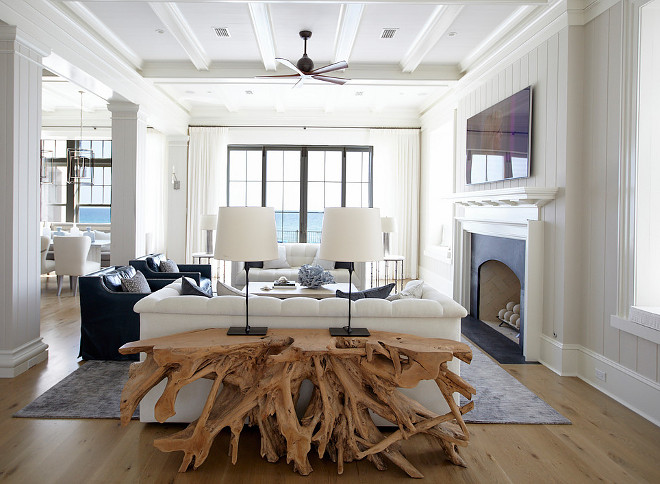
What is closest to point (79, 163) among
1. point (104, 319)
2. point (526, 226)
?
point (104, 319)

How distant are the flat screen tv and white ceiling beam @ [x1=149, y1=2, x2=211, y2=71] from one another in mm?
3338

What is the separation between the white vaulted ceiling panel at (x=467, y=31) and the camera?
15.3 ft

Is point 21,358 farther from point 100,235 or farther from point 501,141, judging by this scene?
point 100,235

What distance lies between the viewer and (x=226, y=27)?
5219 mm

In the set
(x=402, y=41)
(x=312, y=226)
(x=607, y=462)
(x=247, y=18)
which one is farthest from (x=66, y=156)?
(x=607, y=462)

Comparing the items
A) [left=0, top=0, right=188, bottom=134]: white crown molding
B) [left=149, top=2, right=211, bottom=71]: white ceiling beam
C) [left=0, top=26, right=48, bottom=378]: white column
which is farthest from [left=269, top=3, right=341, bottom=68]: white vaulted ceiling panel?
[left=0, top=26, right=48, bottom=378]: white column

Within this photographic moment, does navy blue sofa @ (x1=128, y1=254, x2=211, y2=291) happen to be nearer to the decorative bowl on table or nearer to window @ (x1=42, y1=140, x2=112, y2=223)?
the decorative bowl on table

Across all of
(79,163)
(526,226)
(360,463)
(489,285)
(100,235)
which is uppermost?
(79,163)

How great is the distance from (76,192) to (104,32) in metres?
6.06

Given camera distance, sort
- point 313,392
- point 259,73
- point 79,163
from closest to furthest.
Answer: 1. point 313,392
2. point 259,73
3. point 79,163

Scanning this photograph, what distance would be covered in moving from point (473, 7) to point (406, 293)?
2876mm

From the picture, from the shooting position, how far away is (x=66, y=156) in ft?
Result: 34.2

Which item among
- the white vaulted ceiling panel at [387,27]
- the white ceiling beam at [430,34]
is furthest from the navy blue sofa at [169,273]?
the white ceiling beam at [430,34]

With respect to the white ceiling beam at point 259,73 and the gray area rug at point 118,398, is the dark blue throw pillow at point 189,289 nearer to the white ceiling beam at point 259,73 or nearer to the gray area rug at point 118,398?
the gray area rug at point 118,398
